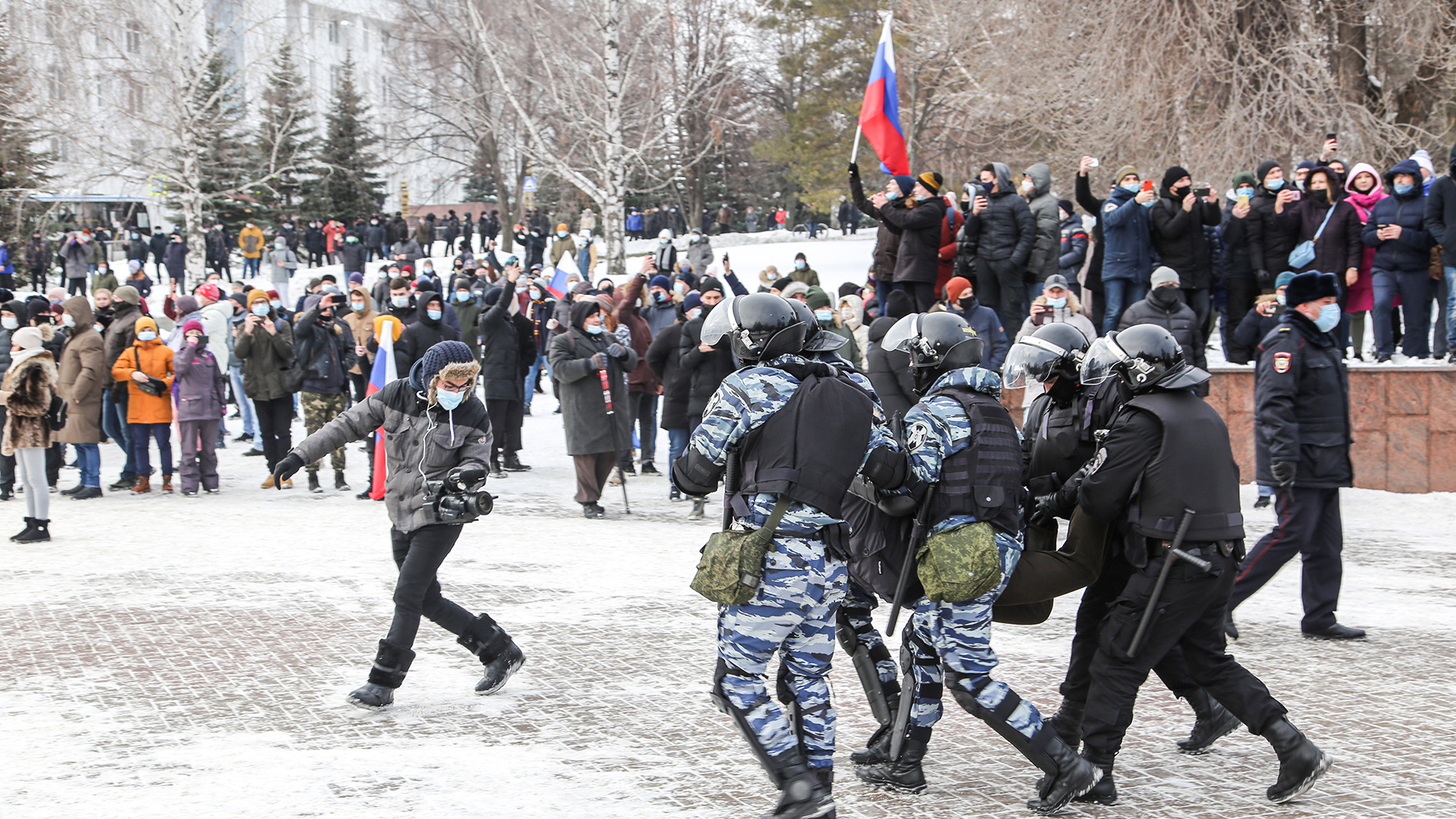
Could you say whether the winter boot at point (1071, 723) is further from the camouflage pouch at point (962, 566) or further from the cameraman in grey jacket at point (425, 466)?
the cameraman in grey jacket at point (425, 466)

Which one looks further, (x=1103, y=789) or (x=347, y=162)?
(x=347, y=162)

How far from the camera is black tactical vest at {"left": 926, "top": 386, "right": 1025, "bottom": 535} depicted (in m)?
4.64

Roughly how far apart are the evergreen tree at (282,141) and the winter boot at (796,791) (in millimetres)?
33838

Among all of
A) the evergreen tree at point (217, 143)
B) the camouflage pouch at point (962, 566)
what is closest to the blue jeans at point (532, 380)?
the camouflage pouch at point (962, 566)

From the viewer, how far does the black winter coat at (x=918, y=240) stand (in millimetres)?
12922

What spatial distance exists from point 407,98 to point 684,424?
1589 inches

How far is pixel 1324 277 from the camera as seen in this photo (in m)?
6.80

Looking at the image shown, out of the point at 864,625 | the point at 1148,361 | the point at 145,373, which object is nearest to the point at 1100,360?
the point at 1148,361

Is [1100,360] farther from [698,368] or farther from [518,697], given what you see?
[698,368]

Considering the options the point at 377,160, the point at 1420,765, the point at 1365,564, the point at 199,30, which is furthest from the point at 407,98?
the point at 1420,765

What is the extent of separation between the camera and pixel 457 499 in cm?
594

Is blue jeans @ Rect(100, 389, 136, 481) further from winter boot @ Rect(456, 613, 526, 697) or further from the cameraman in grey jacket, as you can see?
winter boot @ Rect(456, 613, 526, 697)

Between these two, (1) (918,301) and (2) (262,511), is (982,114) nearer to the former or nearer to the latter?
(1) (918,301)

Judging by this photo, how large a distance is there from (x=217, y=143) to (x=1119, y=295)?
110 ft
